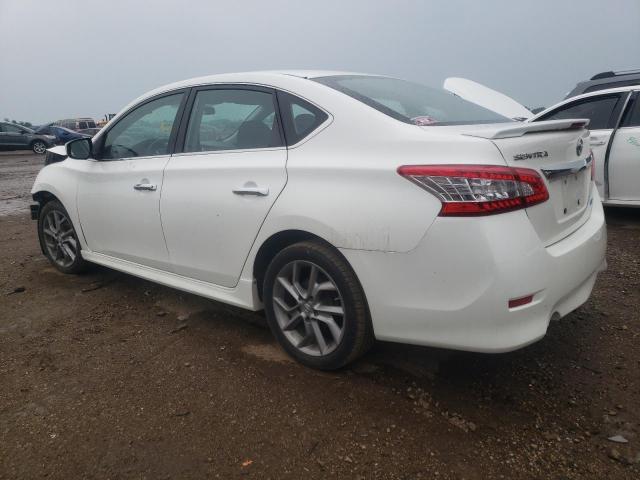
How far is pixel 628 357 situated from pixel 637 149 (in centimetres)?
330

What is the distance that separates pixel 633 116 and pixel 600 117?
323mm

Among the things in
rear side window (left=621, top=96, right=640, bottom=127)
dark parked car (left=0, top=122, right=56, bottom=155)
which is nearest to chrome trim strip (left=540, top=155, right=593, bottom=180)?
rear side window (left=621, top=96, right=640, bottom=127)

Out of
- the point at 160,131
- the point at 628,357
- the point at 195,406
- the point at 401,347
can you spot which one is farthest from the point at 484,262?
the point at 160,131

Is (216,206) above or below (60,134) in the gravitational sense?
above

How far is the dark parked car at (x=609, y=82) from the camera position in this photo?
6.60m

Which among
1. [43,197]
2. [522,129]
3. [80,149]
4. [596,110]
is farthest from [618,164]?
[43,197]

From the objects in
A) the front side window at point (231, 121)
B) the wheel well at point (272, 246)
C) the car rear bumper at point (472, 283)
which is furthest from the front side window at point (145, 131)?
the car rear bumper at point (472, 283)

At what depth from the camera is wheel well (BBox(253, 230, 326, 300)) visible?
2561 millimetres

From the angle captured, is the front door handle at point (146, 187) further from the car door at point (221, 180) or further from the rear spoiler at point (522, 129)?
the rear spoiler at point (522, 129)

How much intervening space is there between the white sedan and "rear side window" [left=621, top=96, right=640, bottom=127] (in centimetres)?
313

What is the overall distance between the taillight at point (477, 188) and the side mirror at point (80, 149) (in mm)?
2869

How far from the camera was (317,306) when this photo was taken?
258 cm

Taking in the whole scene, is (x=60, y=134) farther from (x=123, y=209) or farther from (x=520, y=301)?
(x=520, y=301)

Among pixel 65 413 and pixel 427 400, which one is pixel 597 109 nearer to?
pixel 427 400
